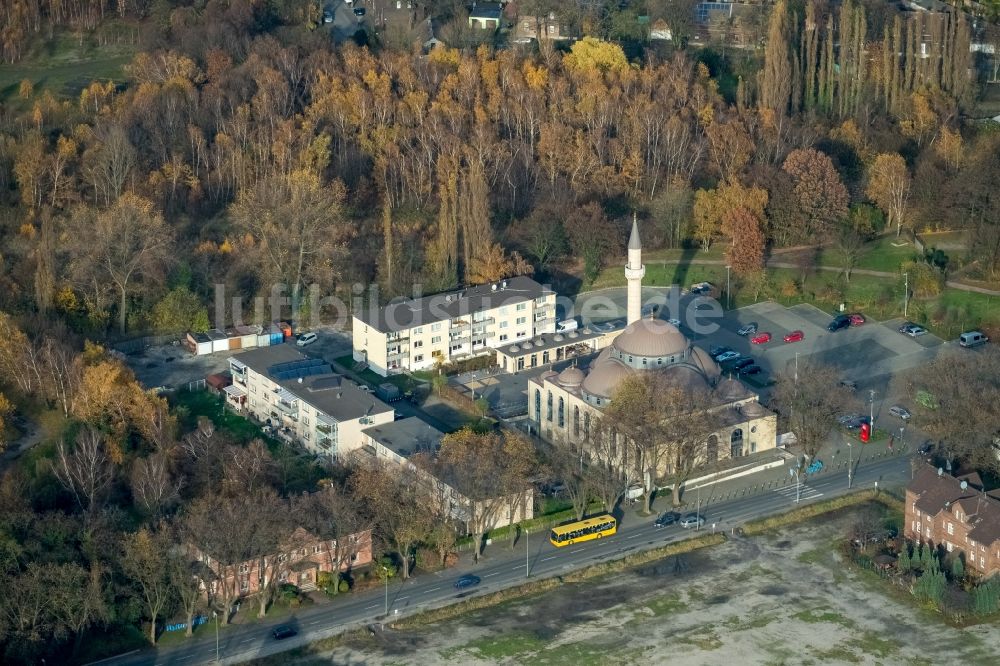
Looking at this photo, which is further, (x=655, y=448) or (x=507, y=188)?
(x=507, y=188)

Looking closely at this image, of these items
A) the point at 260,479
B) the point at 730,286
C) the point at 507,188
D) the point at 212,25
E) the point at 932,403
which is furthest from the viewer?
the point at 212,25

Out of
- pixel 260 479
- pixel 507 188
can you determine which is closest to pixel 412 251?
pixel 507 188

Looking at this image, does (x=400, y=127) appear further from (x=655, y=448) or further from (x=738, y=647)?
(x=738, y=647)

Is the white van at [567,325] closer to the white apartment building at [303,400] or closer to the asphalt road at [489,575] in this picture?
the white apartment building at [303,400]

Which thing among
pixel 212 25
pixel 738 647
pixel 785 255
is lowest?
pixel 738 647

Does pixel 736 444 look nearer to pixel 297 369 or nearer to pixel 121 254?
pixel 297 369

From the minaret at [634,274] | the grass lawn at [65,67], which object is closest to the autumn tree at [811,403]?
the minaret at [634,274]
